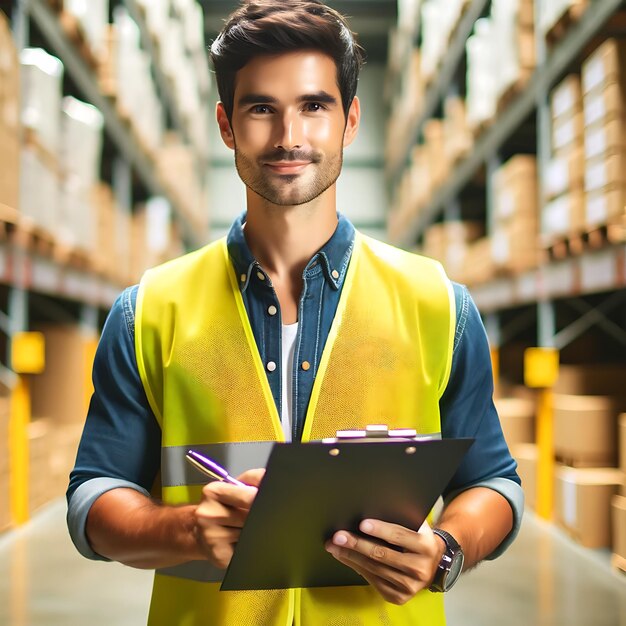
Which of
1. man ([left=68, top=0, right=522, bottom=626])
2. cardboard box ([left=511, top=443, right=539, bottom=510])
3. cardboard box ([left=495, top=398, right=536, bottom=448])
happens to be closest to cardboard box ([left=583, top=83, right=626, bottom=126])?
cardboard box ([left=511, top=443, right=539, bottom=510])

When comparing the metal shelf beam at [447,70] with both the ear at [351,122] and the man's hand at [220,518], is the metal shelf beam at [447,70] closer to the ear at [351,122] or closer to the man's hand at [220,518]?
the ear at [351,122]

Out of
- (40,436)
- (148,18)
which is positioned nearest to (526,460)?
(40,436)

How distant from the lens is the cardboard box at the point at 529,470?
6656 millimetres

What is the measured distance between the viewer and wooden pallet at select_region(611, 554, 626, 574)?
4730mm

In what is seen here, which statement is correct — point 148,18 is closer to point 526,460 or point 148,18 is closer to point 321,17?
point 526,460

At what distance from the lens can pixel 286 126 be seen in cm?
142

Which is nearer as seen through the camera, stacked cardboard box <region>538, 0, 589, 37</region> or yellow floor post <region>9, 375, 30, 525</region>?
stacked cardboard box <region>538, 0, 589, 37</region>

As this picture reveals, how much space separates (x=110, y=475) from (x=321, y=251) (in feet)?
1.69

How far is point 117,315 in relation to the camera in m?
1.47

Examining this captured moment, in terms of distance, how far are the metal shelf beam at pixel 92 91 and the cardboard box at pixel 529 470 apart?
467 cm

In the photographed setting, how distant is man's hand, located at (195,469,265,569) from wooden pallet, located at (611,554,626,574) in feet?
13.4

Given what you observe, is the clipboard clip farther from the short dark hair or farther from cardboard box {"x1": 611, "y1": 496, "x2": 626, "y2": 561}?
cardboard box {"x1": 611, "y1": 496, "x2": 626, "y2": 561}

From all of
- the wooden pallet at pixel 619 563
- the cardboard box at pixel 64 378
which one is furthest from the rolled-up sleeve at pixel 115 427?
the cardboard box at pixel 64 378

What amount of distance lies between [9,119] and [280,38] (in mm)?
4267
